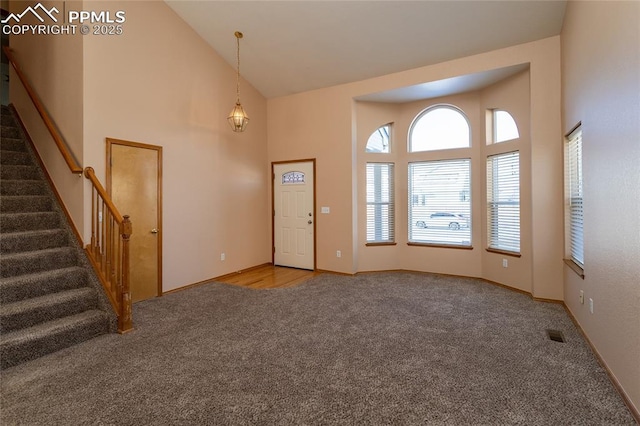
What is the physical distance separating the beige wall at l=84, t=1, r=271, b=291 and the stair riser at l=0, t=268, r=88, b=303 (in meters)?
0.90

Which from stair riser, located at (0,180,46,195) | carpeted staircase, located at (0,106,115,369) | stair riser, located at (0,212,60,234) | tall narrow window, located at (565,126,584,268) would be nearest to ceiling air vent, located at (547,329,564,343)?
tall narrow window, located at (565,126,584,268)

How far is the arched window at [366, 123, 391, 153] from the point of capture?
5.52 m

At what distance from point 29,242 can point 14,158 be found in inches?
55.1

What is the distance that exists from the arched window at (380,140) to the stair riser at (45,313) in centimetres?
459

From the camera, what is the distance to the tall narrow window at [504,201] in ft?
14.4

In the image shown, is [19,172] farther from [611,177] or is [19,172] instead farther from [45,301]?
[611,177]

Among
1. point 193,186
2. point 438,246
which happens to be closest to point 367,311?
point 438,246

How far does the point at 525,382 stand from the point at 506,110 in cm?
380

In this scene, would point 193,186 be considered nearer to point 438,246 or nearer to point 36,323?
point 36,323

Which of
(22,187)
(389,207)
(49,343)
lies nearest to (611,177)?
(389,207)

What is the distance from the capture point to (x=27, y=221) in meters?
3.29

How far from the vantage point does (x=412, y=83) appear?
15.3 ft

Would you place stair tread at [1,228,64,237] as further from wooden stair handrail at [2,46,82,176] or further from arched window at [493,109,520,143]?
arched window at [493,109,520,143]

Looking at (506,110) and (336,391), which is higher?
(506,110)
